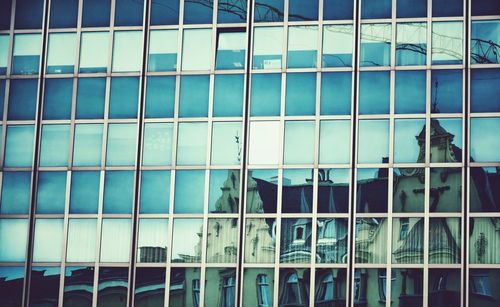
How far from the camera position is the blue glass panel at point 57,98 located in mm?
30484

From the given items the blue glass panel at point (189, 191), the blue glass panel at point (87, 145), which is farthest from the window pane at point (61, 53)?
the blue glass panel at point (189, 191)

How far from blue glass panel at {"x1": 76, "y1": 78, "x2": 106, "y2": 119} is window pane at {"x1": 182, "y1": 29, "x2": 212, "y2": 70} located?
260 centimetres

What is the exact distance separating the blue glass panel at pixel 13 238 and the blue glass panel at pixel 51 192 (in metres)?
0.71

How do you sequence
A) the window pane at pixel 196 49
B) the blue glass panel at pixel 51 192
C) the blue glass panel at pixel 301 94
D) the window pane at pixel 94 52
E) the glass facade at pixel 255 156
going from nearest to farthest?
1. the glass facade at pixel 255 156
2. the blue glass panel at pixel 301 94
3. the blue glass panel at pixel 51 192
4. the window pane at pixel 196 49
5. the window pane at pixel 94 52

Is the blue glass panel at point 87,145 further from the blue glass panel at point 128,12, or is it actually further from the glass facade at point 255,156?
the blue glass panel at point 128,12

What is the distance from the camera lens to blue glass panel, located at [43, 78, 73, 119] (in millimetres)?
30484

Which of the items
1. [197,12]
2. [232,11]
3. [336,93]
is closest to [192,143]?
[197,12]

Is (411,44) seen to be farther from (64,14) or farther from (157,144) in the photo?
(64,14)

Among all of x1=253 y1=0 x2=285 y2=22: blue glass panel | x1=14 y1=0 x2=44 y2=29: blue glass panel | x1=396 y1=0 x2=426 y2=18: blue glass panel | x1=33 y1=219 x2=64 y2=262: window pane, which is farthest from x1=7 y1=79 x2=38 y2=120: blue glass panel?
x1=396 y1=0 x2=426 y2=18: blue glass panel

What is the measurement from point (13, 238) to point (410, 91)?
12.4 meters

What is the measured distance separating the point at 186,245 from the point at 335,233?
14.0ft

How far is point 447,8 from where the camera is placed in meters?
29.2

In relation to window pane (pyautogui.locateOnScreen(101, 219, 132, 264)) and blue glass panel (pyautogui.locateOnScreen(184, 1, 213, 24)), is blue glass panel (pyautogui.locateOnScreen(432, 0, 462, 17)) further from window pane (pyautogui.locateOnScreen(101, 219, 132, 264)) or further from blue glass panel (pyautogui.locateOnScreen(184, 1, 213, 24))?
window pane (pyautogui.locateOnScreen(101, 219, 132, 264))

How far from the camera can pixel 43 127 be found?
3052 cm
